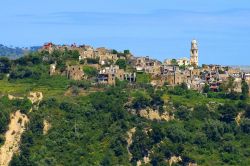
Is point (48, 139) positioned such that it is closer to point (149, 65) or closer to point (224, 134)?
point (224, 134)

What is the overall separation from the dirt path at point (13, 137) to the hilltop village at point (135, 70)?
10.1m

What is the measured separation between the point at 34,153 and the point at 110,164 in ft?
15.9

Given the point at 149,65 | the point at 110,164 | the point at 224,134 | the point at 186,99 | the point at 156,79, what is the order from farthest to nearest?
the point at 149,65 → the point at 156,79 → the point at 186,99 → the point at 224,134 → the point at 110,164

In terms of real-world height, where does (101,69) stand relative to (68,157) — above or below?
above

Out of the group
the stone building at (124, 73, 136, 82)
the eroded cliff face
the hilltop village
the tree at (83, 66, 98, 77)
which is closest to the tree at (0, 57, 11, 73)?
the hilltop village

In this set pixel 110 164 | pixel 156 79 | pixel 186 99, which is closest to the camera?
pixel 110 164

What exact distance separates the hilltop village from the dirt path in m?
10.1

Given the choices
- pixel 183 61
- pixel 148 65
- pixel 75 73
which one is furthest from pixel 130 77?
pixel 183 61

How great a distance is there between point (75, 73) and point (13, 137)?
40.5ft

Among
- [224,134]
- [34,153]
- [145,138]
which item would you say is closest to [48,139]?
[34,153]

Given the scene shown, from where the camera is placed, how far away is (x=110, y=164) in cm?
6078

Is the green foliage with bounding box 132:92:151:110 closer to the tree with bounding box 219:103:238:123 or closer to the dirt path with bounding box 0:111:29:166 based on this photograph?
the tree with bounding box 219:103:238:123

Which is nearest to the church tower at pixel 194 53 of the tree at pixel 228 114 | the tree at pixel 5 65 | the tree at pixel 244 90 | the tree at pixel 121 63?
the tree at pixel 121 63

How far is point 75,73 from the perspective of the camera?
248ft
